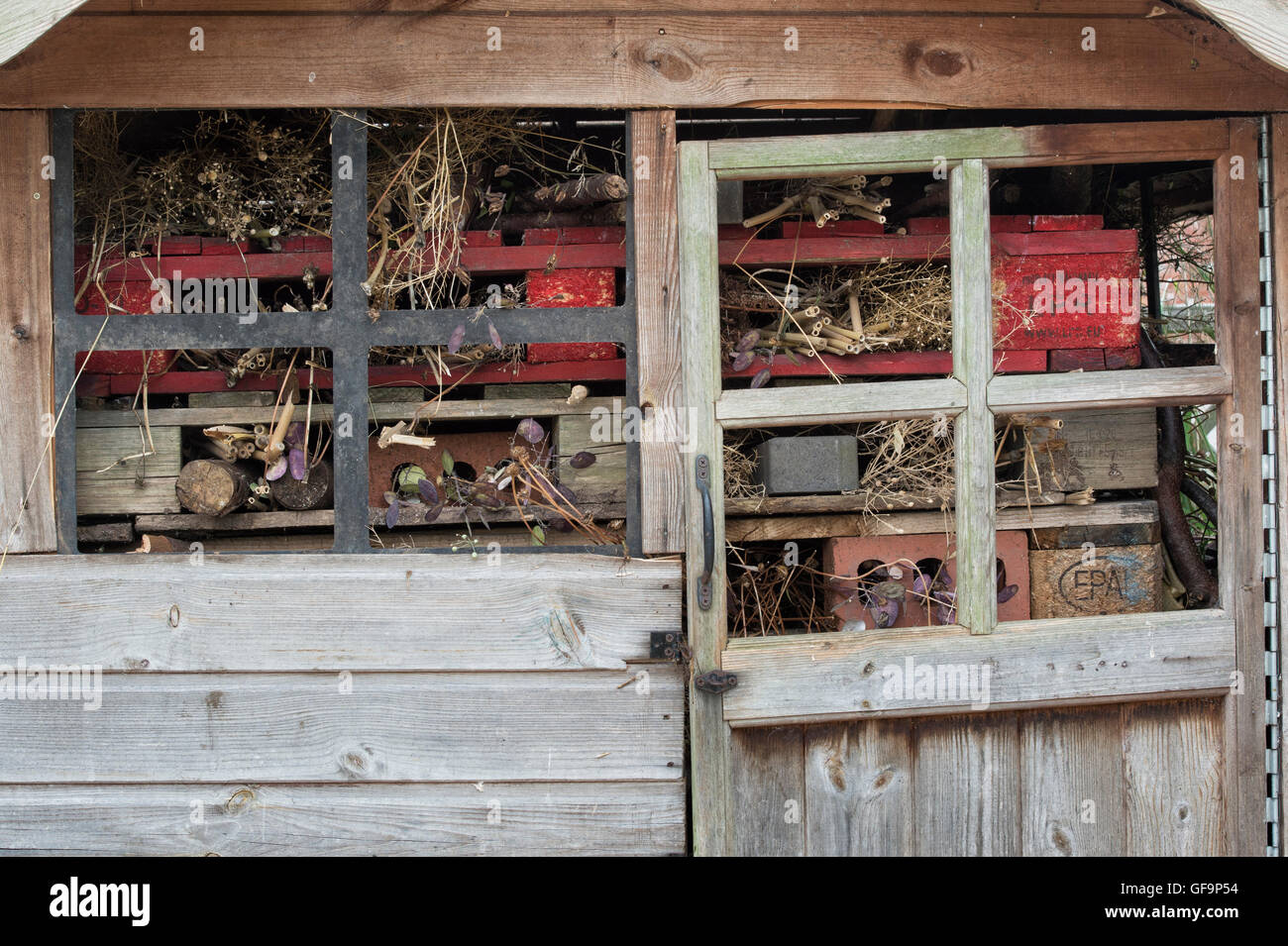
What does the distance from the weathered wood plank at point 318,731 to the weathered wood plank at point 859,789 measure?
38 centimetres

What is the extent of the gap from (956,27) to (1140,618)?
1562mm

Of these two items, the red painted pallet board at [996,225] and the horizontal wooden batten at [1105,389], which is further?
the red painted pallet board at [996,225]

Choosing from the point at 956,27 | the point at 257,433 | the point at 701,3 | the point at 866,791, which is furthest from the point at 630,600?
the point at 956,27

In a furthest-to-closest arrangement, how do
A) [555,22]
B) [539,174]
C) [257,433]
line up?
[539,174]
[257,433]
[555,22]

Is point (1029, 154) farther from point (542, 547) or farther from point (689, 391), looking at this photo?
point (542, 547)

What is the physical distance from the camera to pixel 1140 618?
97.7 inches

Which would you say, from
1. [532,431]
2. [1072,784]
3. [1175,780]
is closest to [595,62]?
[532,431]

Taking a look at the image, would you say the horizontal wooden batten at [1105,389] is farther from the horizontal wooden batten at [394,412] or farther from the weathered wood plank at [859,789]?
the horizontal wooden batten at [394,412]

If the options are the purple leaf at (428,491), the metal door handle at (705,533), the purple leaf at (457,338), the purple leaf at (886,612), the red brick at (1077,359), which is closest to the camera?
the metal door handle at (705,533)

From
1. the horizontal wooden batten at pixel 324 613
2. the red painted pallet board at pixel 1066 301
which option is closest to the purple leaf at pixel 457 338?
the horizontal wooden batten at pixel 324 613

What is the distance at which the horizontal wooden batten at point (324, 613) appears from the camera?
236 centimetres

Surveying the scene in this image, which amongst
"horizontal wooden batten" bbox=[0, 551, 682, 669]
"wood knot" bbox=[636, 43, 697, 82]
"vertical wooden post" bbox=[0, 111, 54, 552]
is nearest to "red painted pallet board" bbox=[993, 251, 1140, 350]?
"wood knot" bbox=[636, 43, 697, 82]

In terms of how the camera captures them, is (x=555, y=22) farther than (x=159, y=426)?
No

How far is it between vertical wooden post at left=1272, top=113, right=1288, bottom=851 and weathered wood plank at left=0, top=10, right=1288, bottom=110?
9.3 inches
